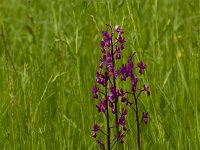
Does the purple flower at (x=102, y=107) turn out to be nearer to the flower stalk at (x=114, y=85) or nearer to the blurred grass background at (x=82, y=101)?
the flower stalk at (x=114, y=85)

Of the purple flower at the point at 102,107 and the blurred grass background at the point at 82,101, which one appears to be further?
the blurred grass background at the point at 82,101

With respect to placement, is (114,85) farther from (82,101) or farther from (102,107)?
(82,101)

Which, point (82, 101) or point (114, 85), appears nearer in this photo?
point (114, 85)

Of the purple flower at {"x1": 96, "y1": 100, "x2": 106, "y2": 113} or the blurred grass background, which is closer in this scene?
the purple flower at {"x1": 96, "y1": 100, "x2": 106, "y2": 113}

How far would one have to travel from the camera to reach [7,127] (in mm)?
2404

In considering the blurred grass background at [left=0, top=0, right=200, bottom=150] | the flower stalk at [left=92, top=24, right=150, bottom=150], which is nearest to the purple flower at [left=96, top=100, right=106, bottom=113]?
the flower stalk at [left=92, top=24, right=150, bottom=150]

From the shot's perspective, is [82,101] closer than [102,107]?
No

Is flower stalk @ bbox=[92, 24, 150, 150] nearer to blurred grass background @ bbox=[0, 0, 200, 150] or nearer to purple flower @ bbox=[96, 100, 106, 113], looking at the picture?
purple flower @ bbox=[96, 100, 106, 113]

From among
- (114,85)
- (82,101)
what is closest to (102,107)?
(114,85)

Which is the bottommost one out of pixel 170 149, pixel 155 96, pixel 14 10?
pixel 170 149

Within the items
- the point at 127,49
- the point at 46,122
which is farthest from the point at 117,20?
the point at 46,122

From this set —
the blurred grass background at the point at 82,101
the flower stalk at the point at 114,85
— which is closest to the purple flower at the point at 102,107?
the flower stalk at the point at 114,85

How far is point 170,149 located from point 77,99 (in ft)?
1.66

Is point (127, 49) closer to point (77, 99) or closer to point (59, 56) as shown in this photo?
point (77, 99)
